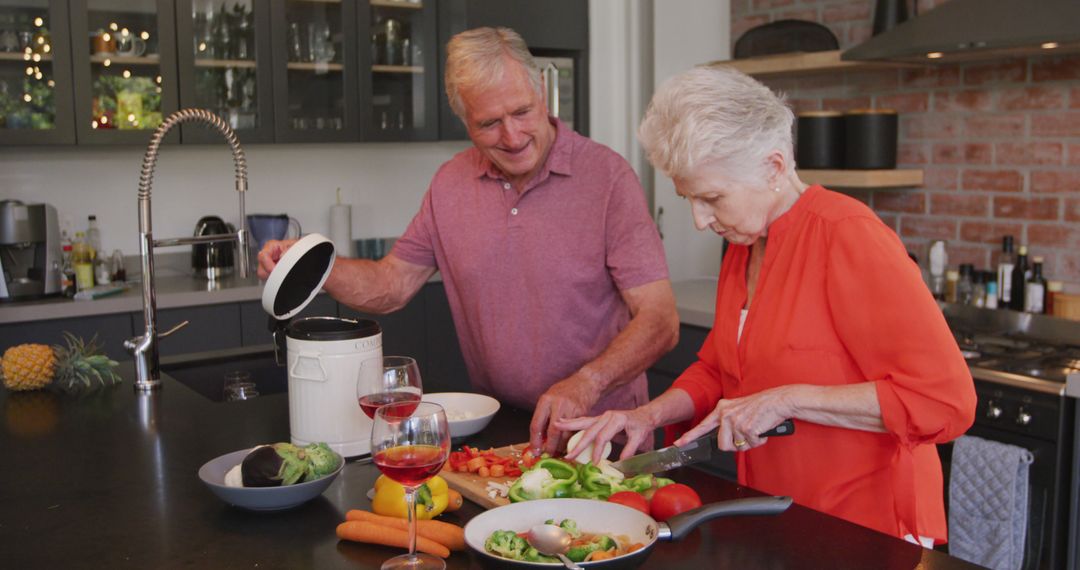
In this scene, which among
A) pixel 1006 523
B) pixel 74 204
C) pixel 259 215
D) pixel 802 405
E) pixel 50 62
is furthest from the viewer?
pixel 259 215

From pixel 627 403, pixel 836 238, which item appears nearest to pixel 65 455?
pixel 627 403

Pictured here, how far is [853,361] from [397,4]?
317cm

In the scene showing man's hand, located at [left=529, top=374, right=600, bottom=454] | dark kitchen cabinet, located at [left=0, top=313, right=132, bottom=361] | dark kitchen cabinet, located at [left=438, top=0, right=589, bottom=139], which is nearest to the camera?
man's hand, located at [left=529, top=374, right=600, bottom=454]

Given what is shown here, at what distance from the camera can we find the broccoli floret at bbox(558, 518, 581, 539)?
4.40 feet

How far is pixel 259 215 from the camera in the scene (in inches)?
171

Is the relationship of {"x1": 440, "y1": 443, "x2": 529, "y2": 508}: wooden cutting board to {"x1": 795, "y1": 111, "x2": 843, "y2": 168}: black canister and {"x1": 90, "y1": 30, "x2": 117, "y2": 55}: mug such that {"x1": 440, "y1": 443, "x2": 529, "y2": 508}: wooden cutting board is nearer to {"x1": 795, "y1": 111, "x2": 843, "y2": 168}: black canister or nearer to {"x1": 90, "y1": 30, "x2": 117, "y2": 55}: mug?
{"x1": 795, "y1": 111, "x2": 843, "y2": 168}: black canister

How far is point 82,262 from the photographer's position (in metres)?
3.83

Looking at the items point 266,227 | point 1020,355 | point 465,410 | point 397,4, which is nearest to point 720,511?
point 465,410

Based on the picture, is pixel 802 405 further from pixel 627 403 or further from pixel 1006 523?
pixel 1006 523

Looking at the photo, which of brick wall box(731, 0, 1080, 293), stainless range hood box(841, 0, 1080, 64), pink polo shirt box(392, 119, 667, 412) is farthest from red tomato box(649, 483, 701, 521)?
brick wall box(731, 0, 1080, 293)

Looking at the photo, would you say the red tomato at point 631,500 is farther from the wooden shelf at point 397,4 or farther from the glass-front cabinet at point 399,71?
the wooden shelf at point 397,4

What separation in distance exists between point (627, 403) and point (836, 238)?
0.83 metres

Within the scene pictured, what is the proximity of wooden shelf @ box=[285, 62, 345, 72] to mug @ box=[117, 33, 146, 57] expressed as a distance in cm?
54

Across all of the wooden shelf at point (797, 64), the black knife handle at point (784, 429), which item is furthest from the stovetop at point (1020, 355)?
the black knife handle at point (784, 429)
